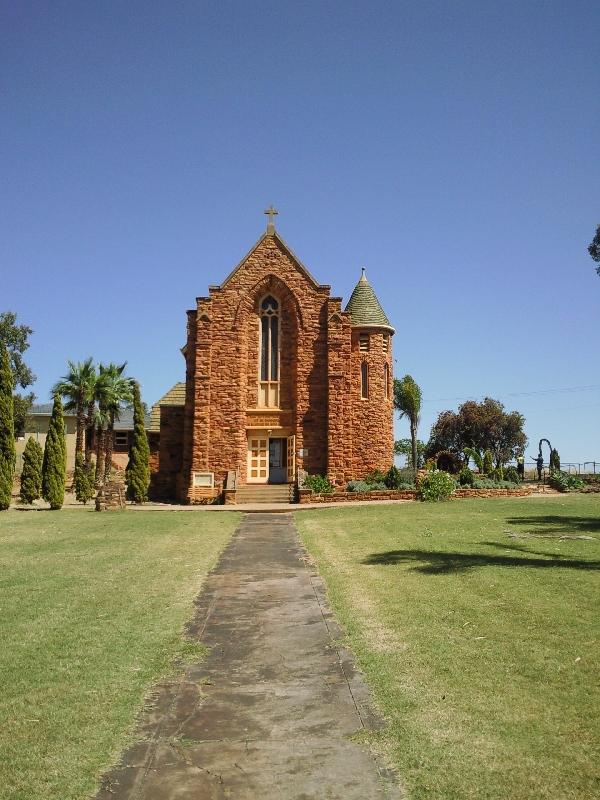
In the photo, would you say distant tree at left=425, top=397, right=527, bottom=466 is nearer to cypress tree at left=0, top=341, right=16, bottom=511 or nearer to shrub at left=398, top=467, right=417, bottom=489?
shrub at left=398, top=467, right=417, bottom=489

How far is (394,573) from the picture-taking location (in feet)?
41.2

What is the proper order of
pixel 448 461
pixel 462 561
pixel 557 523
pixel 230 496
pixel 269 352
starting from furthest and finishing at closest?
pixel 448 461 < pixel 269 352 < pixel 230 496 < pixel 557 523 < pixel 462 561

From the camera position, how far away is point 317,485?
34.0 metres

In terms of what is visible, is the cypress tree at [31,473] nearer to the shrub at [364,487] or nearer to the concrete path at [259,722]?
the shrub at [364,487]

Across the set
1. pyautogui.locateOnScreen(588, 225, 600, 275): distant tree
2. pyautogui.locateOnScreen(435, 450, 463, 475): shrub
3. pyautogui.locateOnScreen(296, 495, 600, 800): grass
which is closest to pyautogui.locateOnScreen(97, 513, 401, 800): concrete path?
pyautogui.locateOnScreen(296, 495, 600, 800): grass

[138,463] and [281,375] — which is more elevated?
[281,375]

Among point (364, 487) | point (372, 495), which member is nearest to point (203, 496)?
point (364, 487)

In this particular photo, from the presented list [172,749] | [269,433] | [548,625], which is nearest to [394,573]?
[548,625]

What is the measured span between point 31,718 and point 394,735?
9.15 ft

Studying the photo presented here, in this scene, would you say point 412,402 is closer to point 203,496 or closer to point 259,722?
point 203,496

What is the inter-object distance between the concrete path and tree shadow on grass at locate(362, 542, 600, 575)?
12.0ft

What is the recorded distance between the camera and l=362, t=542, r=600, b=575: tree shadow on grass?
1255 centimetres

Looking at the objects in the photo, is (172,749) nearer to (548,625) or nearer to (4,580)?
(548,625)

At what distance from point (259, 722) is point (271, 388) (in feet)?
101
